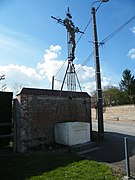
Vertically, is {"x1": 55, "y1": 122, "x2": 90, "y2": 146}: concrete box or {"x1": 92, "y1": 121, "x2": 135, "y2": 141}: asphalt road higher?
{"x1": 55, "y1": 122, "x2": 90, "y2": 146}: concrete box

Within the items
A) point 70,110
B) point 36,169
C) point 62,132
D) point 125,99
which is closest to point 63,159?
point 36,169

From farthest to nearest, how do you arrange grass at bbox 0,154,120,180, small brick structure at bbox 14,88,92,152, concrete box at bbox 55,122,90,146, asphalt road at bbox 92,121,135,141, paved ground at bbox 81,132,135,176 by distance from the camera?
asphalt road at bbox 92,121,135,141, concrete box at bbox 55,122,90,146, small brick structure at bbox 14,88,92,152, paved ground at bbox 81,132,135,176, grass at bbox 0,154,120,180

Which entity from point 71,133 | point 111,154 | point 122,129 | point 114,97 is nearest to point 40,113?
point 71,133

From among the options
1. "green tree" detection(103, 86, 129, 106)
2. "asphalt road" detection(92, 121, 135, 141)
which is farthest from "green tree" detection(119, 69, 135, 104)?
"asphalt road" detection(92, 121, 135, 141)

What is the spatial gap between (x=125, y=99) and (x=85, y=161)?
43.1 m

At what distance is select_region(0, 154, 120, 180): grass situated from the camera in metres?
5.88

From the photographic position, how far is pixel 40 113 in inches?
427

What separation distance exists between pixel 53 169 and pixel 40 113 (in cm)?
451

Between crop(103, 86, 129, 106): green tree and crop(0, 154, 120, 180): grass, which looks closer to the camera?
crop(0, 154, 120, 180): grass

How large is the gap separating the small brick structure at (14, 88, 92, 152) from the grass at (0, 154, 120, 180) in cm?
206

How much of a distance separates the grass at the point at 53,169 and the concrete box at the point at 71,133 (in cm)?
223

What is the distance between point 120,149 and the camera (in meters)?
9.89

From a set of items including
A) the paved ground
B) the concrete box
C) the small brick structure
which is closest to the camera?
the paved ground

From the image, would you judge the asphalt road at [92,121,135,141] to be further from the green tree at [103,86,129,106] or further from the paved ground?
the green tree at [103,86,129,106]
